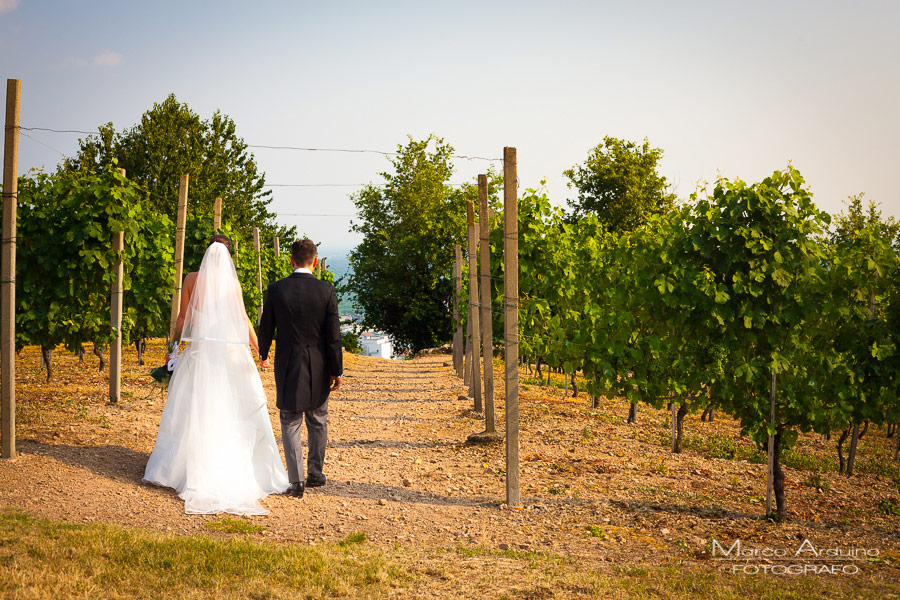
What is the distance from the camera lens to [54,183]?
10.5 m

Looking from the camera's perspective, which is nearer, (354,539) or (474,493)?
(354,539)

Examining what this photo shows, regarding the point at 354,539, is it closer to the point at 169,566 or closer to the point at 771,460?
the point at 169,566

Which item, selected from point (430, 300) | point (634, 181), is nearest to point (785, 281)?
point (430, 300)

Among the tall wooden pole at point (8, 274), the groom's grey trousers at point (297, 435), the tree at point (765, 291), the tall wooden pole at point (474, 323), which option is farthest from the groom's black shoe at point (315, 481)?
the tall wooden pole at point (474, 323)

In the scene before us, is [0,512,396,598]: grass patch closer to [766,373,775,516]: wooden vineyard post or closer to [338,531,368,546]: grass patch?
[338,531,368,546]: grass patch

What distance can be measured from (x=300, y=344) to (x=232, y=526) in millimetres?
1596

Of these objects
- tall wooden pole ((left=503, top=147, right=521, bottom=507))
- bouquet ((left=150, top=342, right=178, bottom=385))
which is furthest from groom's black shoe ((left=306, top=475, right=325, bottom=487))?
tall wooden pole ((left=503, top=147, right=521, bottom=507))

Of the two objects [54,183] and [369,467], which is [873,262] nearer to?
[369,467]

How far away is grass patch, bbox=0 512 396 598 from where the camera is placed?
4211mm

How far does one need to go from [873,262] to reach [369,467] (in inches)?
220

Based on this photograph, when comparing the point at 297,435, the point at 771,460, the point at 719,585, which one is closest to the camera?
the point at 719,585

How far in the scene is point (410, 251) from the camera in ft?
112

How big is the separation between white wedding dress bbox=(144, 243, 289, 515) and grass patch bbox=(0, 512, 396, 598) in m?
1.03

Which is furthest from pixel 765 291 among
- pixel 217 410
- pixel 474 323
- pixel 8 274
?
pixel 8 274
